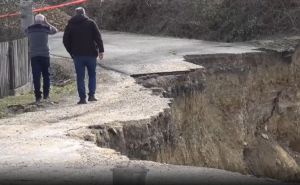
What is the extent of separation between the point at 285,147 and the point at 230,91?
2264 millimetres

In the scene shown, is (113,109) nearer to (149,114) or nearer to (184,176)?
(149,114)

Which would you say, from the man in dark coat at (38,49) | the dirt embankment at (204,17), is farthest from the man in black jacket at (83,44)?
the dirt embankment at (204,17)

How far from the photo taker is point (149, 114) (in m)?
10.3

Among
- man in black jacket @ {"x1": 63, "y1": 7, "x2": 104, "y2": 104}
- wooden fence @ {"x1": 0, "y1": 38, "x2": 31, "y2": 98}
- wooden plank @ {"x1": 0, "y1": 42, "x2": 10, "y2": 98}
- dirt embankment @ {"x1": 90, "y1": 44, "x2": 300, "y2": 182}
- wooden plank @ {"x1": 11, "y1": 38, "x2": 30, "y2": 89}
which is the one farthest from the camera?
wooden plank @ {"x1": 11, "y1": 38, "x2": 30, "y2": 89}

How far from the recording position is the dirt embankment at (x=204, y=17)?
21.3 metres

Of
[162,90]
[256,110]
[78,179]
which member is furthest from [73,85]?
[78,179]

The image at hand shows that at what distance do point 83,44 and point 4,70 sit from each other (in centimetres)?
226

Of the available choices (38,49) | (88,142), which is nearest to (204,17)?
(38,49)

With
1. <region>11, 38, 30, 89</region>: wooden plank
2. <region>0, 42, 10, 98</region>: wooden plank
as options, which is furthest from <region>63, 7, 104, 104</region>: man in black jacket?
<region>11, 38, 30, 89</region>: wooden plank

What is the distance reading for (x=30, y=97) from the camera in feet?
43.9

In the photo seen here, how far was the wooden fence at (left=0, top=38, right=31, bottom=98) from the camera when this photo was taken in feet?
43.2

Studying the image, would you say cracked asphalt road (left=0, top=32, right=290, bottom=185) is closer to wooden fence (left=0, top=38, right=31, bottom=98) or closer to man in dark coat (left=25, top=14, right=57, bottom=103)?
man in dark coat (left=25, top=14, right=57, bottom=103)

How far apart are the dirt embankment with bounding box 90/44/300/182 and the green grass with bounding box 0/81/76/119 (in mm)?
1552

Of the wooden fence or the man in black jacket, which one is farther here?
the wooden fence
